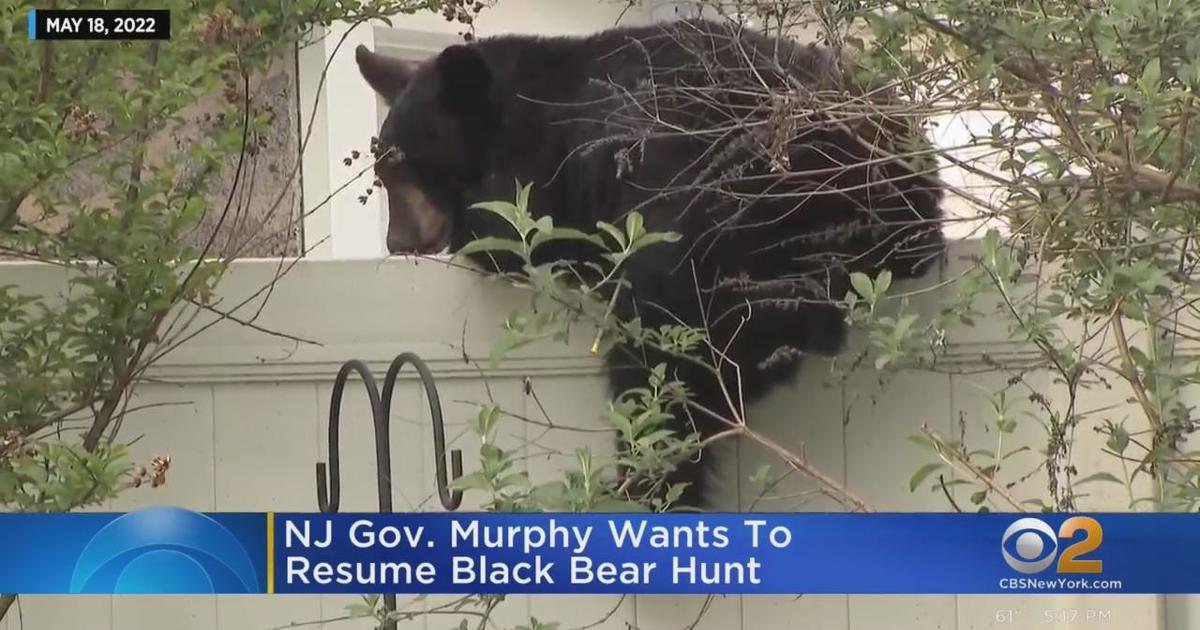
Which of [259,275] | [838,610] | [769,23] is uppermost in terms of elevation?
[769,23]

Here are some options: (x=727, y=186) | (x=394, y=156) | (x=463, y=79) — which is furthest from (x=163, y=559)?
(x=727, y=186)

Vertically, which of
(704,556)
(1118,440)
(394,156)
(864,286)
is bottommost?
(704,556)

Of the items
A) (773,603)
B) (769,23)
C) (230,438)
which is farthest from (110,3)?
(773,603)

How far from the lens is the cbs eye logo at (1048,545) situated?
1.41 meters

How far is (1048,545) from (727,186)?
53 cm

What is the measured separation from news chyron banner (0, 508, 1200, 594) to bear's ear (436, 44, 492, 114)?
56 centimetres

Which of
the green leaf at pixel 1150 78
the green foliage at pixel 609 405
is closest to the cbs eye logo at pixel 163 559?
the green foliage at pixel 609 405

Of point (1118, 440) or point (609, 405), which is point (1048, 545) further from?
point (609, 405)

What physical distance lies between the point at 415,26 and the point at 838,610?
1122 mm

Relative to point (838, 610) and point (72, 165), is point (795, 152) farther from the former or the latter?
point (72, 165)

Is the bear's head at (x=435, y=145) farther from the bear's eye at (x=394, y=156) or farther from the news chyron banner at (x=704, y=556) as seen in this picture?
the news chyron banner at (x=704, y=556)

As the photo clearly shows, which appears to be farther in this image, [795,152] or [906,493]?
[906,493]

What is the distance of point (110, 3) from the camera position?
1322 millimetres
